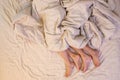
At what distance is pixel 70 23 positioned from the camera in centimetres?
130

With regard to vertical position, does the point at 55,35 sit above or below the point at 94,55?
above

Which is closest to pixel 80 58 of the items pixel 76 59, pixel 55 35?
pixel 76 59

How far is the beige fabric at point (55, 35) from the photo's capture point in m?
1.29

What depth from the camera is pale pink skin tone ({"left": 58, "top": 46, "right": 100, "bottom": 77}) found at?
1.30m

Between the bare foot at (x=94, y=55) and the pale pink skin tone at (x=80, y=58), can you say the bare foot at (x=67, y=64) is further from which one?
the bare foot at (x=94, y=55)

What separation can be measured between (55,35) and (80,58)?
0.62 ft

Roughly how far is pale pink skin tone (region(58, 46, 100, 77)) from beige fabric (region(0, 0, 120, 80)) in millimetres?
31

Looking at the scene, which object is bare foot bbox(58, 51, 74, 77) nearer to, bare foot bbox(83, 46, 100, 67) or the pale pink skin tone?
the pale pink skin tone

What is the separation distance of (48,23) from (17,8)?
0.77 ft

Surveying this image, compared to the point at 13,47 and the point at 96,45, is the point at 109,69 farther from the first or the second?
the point at 13,47

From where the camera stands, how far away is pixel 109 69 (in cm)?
132

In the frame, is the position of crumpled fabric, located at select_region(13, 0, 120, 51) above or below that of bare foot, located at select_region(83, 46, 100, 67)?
above

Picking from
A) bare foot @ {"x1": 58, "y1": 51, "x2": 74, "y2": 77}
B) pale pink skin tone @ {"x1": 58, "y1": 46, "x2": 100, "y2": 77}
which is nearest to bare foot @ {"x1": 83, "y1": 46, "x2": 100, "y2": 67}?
pale pink skin tone @ {"x1": 58, "y1": 46, "x2": 100, "y2": 77}

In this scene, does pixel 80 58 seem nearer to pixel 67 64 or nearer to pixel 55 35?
pixel 67 64
